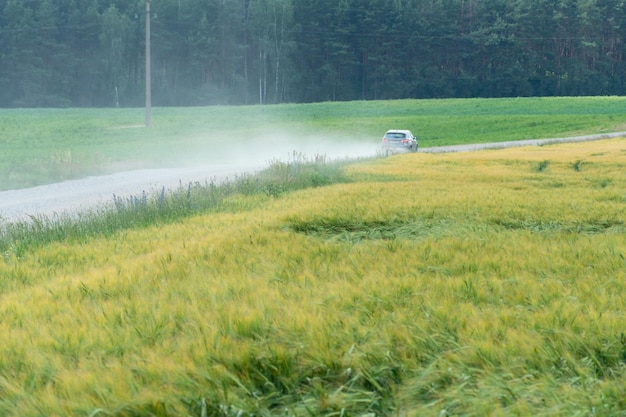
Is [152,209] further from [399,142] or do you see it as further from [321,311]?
[399,142]

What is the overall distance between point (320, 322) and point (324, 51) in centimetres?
9942

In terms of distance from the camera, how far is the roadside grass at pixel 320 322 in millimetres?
4098

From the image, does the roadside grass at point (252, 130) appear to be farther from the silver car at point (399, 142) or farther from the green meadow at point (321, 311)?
the green meadow at point (321, 311)

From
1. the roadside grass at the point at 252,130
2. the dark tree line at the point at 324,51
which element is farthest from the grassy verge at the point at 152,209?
the dark tree line at the point at 324,51

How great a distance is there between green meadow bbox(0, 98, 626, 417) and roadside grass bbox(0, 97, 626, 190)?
13580 millimetres

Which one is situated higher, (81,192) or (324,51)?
(324,51)

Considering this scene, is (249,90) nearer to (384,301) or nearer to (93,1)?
(93,1)

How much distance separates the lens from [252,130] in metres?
50.9

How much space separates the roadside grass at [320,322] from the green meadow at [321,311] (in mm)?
15

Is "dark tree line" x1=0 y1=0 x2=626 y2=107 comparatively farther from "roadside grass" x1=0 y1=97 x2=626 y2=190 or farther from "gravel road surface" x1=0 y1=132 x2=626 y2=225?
"gravel road surface" x1=0 y1=132 x2=626 y2=225

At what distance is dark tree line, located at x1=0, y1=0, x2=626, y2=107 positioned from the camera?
10044cm

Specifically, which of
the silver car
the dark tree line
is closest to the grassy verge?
the silver car

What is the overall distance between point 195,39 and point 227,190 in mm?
93670

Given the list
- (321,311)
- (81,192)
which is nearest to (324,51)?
(81,192)
